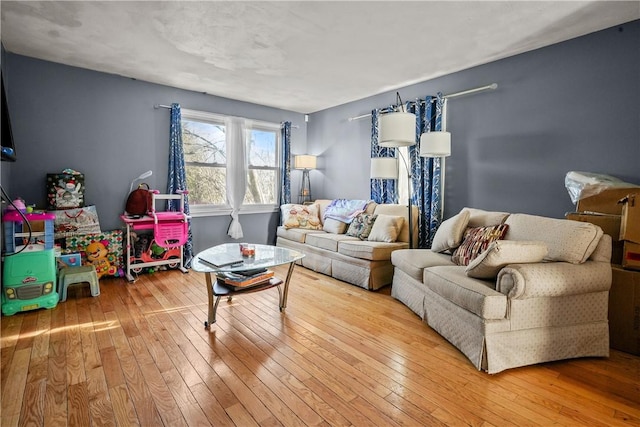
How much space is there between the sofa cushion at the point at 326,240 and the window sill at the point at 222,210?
1279 millimetres

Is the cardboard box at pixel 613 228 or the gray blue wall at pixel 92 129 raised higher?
the gray blue wall at pixel 92 129

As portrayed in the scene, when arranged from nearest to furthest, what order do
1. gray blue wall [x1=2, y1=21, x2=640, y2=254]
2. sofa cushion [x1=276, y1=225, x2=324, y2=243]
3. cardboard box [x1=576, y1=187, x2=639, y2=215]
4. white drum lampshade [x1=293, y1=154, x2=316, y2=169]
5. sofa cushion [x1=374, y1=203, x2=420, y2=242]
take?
cardboard box [x1=576, y1=187, x2=639, y2=215] → gray blue wall [x1=2, y1=21, x2=640, y2=254] → sofa cushion [x1=374, y1=203, x2=420, y2=242] → sofa cushion [x1=276, y1=225, x2=324, y2=243] → white drum lampshade [x1=293, y1=154, x2=316, y2=169]

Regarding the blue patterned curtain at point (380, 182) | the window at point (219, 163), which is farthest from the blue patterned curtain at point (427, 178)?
the window at point (219, 163)

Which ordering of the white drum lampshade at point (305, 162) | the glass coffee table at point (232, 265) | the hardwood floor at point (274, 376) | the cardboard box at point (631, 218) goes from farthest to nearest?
1. the white drum lampshade at point (305, 162)
2. the glass coffee table at point (232, 265)
3. the cardboard box at point (631, 218)
4. the hardwood floor at point (274, 376)

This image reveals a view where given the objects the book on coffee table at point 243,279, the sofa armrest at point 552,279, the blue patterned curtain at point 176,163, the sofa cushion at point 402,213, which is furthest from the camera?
the blue patterned curtain at point 176,163

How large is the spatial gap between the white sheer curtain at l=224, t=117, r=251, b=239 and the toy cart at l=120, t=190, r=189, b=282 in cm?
85

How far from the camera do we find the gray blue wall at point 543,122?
8.83ft

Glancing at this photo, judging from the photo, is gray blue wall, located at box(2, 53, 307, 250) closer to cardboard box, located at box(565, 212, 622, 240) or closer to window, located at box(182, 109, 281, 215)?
window, located at box(182, 109, 281, 215)

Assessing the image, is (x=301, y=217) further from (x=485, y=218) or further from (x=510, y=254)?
(x=510, y=254)

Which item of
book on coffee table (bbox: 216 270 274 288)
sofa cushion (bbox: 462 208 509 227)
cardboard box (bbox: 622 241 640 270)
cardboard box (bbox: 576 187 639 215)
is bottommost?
book on coffee table (bbox: 216 270 274 288)

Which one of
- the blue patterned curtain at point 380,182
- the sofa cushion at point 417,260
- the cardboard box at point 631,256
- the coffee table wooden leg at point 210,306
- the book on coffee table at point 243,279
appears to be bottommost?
the coffee table wooden leg at point 210,306

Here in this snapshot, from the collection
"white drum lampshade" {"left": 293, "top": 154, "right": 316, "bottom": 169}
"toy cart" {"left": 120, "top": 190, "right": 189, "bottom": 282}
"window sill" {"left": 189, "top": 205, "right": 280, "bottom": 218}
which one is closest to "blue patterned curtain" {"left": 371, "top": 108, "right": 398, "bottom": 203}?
"white drum lampshade" {"left": 293, "top": 154, "right": 316, "bottom": 169}

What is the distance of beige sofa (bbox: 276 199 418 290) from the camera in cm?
359

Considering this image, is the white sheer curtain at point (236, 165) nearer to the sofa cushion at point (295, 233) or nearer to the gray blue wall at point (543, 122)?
the sofa cushion at point (295, 233)
